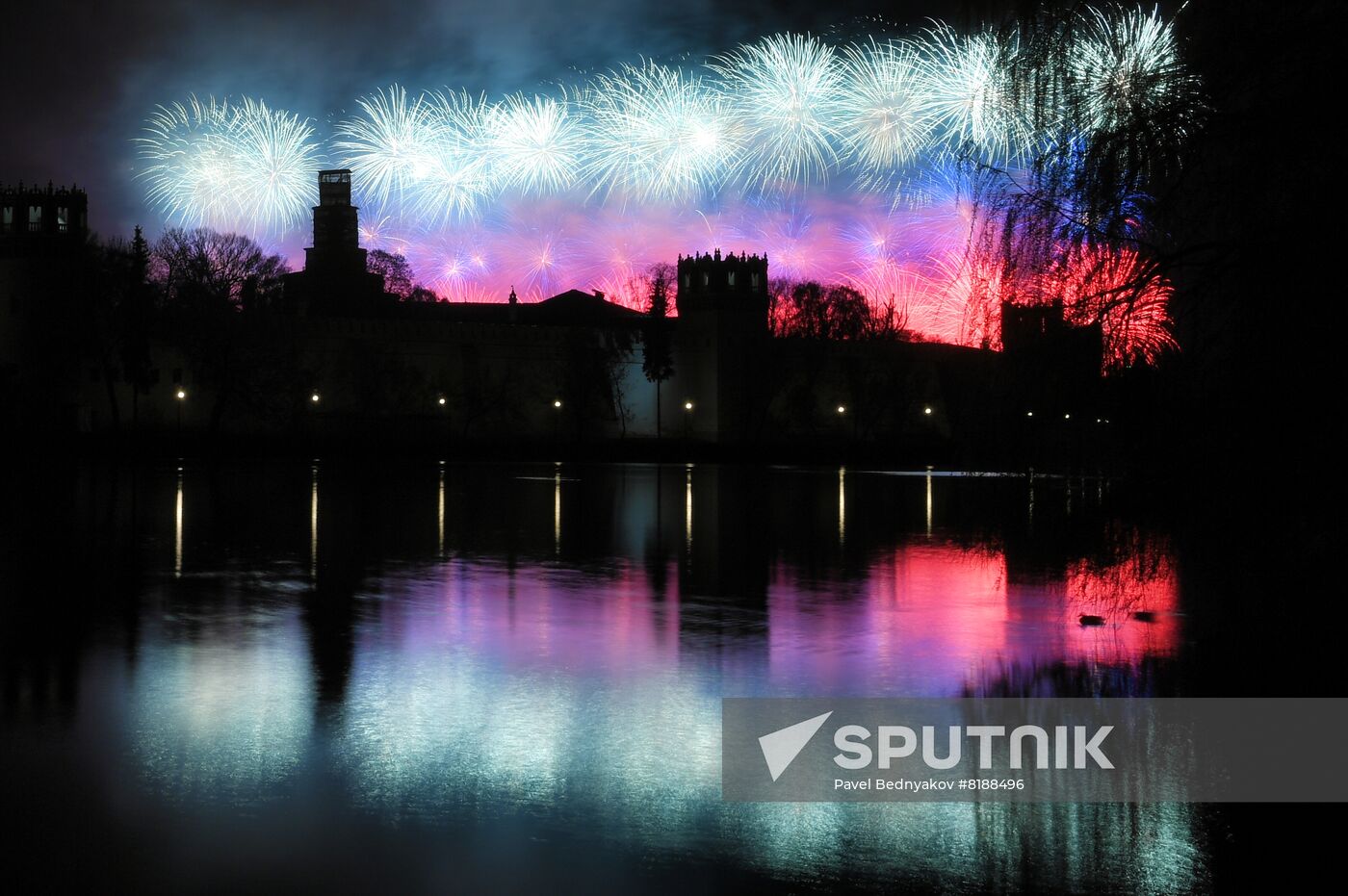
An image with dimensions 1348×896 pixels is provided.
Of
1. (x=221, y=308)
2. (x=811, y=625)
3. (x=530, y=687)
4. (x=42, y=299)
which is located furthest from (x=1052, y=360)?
(x=42, y=299)

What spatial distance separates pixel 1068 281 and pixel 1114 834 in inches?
131

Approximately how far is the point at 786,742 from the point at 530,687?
1.94 meters

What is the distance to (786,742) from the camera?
715cm

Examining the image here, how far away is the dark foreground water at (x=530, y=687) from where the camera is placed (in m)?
5.35

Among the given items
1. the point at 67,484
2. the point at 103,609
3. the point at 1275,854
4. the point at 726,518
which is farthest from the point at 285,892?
the point at 67,484

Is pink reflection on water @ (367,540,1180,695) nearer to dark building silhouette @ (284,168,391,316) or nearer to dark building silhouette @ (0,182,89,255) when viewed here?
dark building silhouette @ (0,182,89,255)

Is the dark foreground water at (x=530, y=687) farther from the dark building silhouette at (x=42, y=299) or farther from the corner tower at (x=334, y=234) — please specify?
the corner tower at (x=334, y=234)

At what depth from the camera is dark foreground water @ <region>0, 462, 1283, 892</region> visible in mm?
5348

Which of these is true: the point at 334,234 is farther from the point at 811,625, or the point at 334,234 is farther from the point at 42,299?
the point at 811,625

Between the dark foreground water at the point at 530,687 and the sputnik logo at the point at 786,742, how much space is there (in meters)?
0.28

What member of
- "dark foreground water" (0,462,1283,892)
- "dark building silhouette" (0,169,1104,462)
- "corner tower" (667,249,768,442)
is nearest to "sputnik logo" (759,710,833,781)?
"dark foreground water" (0,462,1283,892)

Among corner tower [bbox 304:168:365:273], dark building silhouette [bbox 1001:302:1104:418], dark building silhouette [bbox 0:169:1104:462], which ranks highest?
corner tower [bbox 304:168:365:273]

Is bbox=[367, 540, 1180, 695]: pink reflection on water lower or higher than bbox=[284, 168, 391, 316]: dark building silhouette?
lower

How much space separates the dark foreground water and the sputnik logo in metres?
0.28
